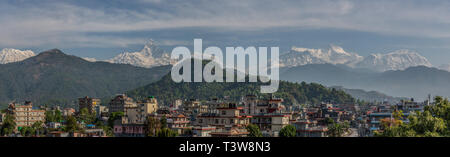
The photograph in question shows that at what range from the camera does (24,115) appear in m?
97.3

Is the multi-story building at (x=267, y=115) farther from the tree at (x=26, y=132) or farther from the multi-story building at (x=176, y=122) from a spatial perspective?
the tree at (x=26, y=132)

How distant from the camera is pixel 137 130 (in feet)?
235

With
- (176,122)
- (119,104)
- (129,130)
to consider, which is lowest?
(129,130)

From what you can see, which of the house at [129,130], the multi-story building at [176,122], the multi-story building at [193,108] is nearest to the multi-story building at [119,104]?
the multi-story building at [193,108]

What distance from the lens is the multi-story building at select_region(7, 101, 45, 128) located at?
95.9m

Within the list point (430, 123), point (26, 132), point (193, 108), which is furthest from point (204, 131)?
point (193, 108)

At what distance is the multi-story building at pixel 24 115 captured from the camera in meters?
95.9

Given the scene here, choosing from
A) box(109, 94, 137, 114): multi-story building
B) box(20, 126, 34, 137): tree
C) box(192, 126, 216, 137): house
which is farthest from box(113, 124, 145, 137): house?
box(109, 94, 137, 114): multi-story building

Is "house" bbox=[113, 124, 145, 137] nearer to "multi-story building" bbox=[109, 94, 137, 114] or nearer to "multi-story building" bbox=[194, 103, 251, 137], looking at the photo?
"multi-story building" bbox=[194, 103, 251, 137]

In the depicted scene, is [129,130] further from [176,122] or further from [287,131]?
[287,131]

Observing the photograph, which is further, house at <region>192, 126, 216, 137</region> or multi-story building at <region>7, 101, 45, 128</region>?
multi-story building at <region>7, 101, 45, 128</region>
